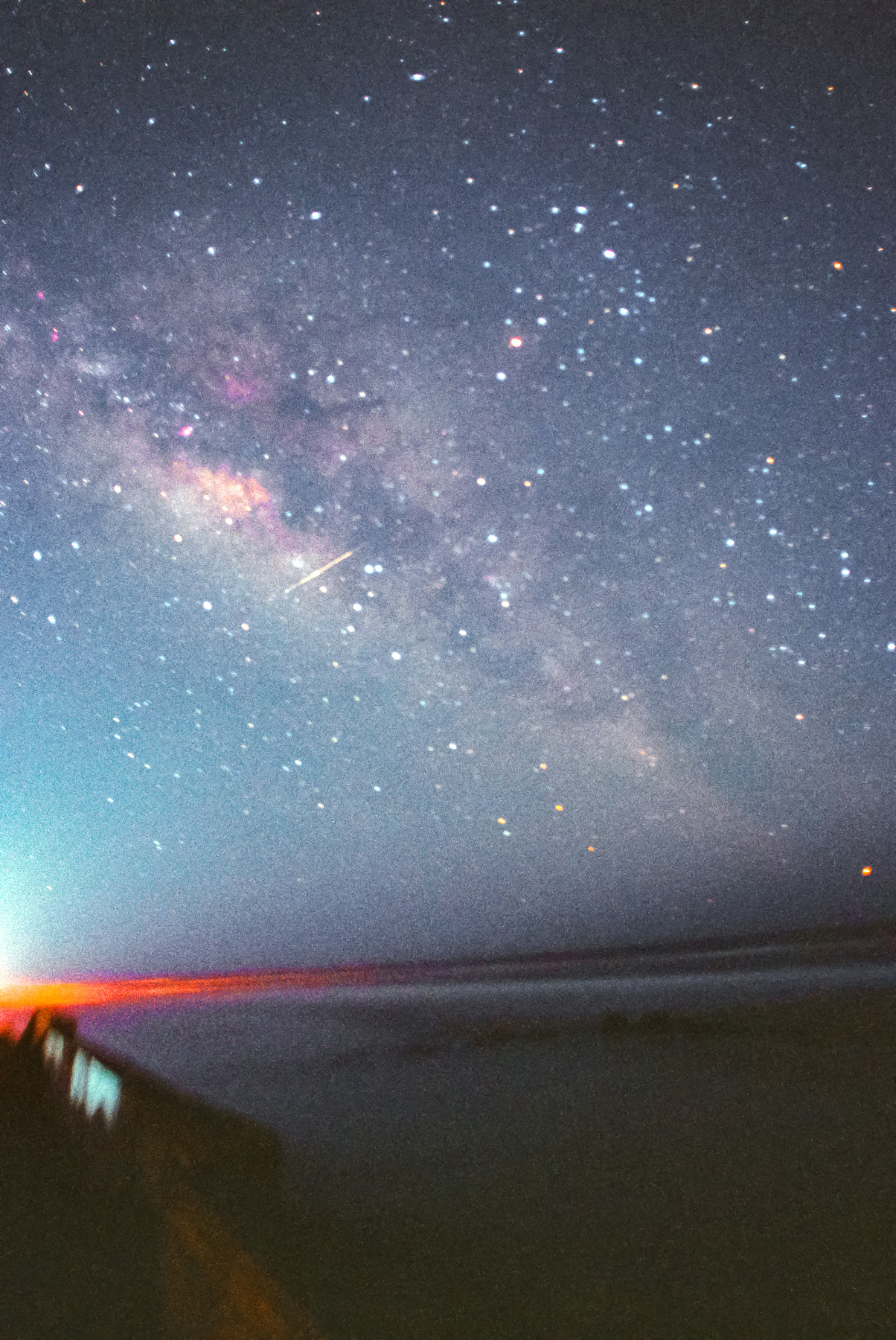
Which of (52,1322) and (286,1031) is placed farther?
(286,1031)

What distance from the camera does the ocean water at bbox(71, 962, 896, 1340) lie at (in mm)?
1850

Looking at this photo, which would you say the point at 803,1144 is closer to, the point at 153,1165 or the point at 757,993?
the point at 153,1165

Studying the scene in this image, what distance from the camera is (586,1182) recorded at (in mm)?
2617

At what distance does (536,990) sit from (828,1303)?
31.2 ft

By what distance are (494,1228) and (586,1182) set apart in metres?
0.49

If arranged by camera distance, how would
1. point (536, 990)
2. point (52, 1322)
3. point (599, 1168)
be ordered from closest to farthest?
point (52, 1322), point (599, 1168), point (536, 990)

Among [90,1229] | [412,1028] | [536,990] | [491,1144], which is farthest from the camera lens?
[536,990]

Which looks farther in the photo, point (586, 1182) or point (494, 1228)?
point (586, 1182)

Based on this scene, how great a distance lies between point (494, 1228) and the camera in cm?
230

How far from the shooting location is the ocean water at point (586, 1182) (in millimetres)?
1850

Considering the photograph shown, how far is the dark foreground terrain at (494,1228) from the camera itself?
1796 mm

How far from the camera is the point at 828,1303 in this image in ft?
5.98

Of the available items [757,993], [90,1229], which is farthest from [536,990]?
[90,1229]

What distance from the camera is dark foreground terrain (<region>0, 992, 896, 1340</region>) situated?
1796 millimetres
